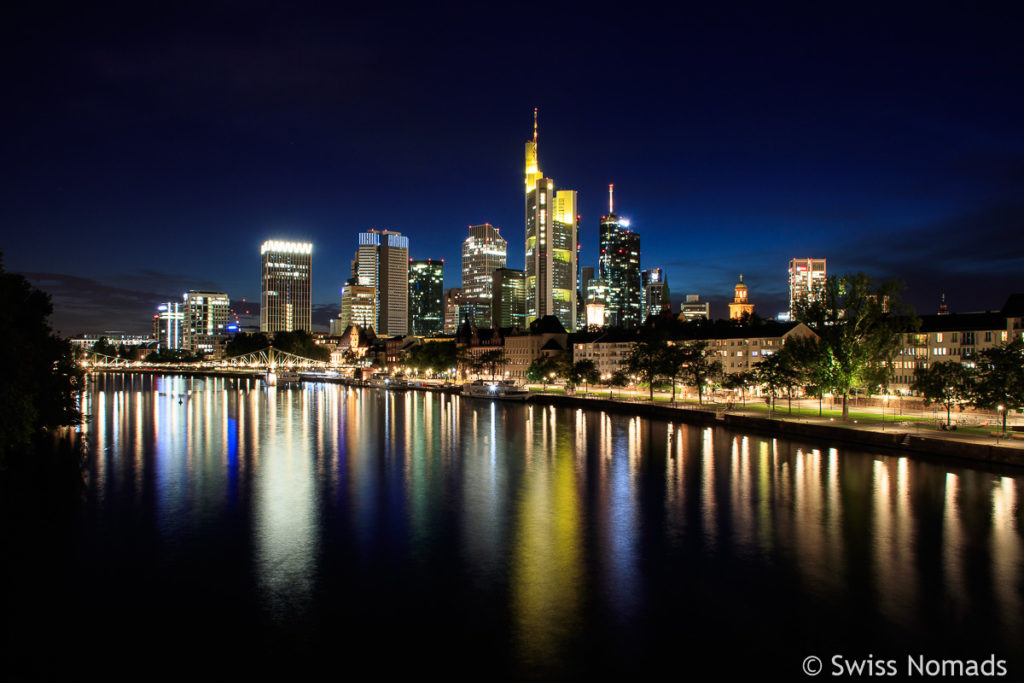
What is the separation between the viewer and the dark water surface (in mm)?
14250

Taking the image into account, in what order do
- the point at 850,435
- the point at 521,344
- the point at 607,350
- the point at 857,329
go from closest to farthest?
the point at 850,435 → the point at 857,329 → the point at 607,350 → the point at 521,344

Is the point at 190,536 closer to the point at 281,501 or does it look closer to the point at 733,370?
the point at 281,501


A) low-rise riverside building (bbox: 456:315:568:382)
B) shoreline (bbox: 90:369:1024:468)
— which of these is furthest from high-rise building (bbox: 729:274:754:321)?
shoreline (bbox: 90:369:1024:468)

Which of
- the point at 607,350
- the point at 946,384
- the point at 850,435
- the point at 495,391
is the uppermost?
the point at 607,350

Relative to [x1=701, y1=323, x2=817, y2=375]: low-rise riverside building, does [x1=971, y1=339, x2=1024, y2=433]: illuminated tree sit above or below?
below

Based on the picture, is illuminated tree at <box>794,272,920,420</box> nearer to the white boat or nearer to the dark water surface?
the dark water surface

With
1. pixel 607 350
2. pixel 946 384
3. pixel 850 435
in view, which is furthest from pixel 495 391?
pixel 946 384

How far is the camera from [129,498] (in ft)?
92.7

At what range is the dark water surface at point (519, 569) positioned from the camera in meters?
14.2

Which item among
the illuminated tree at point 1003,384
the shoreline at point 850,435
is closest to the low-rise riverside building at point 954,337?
the shoreline at point 850,435

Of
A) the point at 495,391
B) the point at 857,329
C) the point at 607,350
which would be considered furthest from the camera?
the point at 607,350

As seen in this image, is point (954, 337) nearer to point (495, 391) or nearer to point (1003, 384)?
point (1003, 384)

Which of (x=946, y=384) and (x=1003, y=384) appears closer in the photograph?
(x=1003, y=384)

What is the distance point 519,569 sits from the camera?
19.4 metres
